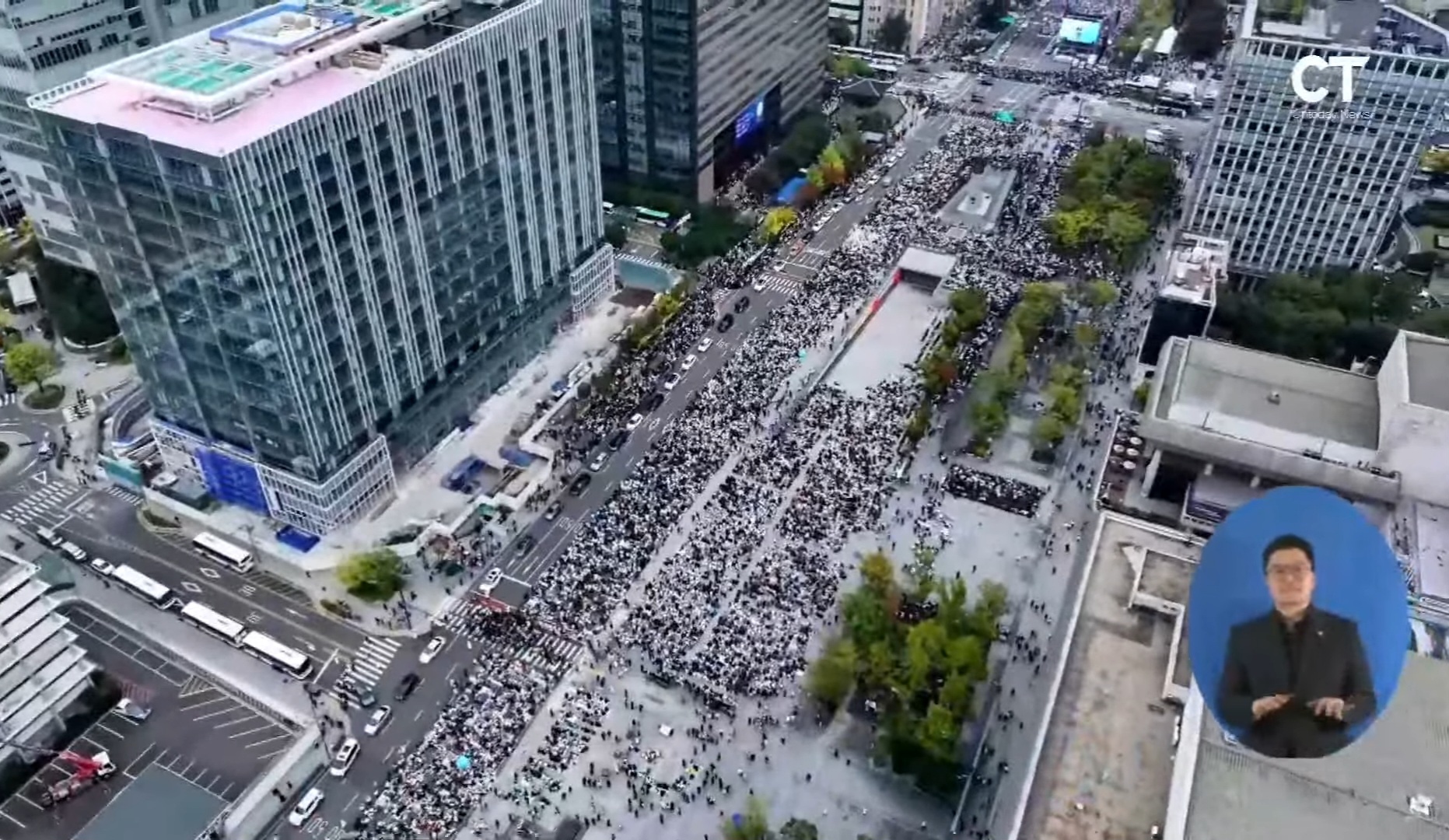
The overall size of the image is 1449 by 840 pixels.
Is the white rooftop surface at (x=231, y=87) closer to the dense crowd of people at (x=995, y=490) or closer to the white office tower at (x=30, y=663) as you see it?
the white office tower at (x=30, y=663)

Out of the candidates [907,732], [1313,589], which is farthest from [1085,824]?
[1313,589]

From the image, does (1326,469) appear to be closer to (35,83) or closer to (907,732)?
(907,732)

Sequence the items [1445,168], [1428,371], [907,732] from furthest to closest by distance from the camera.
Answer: [1445,168]
[1428,371]
[907,732]

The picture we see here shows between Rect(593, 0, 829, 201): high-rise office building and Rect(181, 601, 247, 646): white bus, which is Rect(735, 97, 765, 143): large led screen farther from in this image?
Rect(181, 601, 247, 646): white bus

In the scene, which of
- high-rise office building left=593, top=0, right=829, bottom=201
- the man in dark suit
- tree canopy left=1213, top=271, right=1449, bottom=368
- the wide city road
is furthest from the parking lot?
tree canopy left=1213, top=271, right=1449, bottom=368

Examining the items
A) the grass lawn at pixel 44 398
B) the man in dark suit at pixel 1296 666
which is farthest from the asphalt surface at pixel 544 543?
the man in dark suit at pixel 1296 666

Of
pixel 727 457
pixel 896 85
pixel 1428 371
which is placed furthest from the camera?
pixel 896 85
